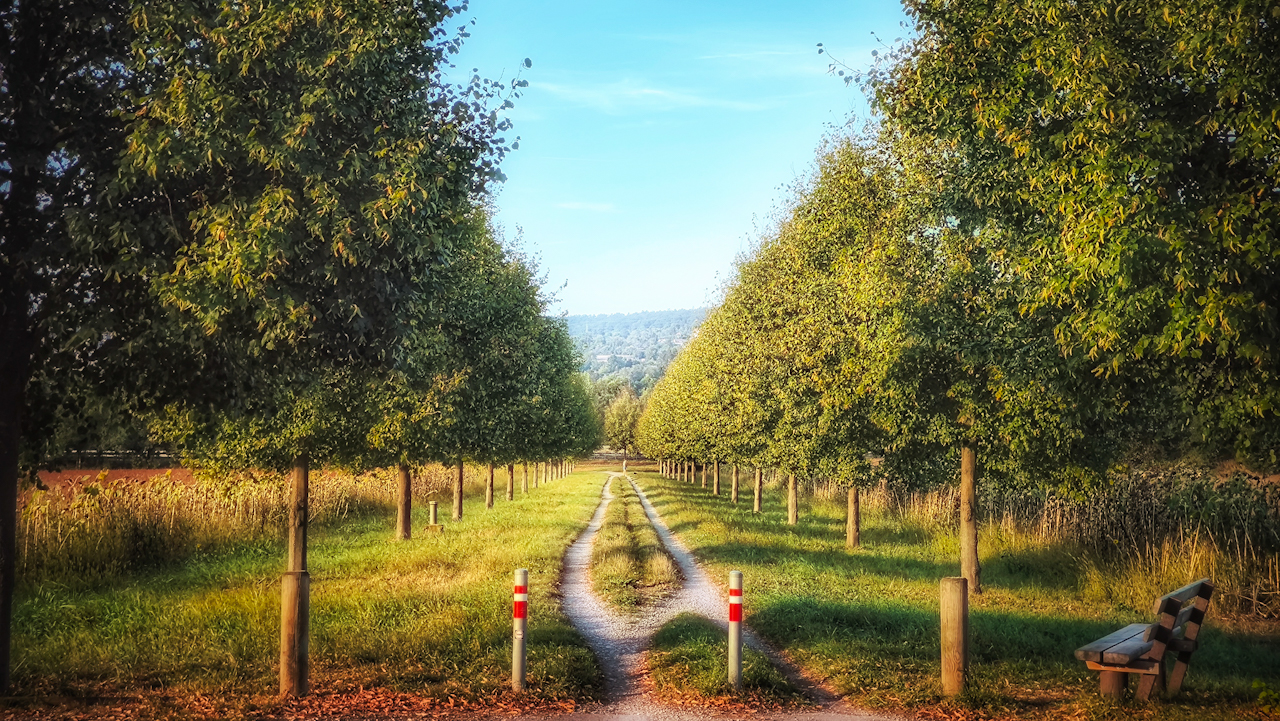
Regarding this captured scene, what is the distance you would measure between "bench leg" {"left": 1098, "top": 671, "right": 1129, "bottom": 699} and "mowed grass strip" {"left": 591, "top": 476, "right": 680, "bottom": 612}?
735 centimetres

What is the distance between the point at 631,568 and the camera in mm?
19422

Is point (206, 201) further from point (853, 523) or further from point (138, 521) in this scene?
point (853, 523)

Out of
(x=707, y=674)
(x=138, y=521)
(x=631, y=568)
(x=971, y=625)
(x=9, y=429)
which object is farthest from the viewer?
(x=138, y=521)

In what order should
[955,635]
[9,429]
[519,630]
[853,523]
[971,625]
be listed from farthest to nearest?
[853,523] < [971,625] < [9,429] < [955,635] < [519,630]

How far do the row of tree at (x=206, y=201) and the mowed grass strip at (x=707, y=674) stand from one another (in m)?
4.70

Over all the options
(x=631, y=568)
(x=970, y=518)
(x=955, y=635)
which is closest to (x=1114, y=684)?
(x=955, y=635)

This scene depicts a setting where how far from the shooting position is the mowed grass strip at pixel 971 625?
956 centimetres

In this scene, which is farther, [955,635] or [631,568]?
[631,568]

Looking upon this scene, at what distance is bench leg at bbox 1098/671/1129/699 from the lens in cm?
919

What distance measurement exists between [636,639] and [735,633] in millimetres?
3443

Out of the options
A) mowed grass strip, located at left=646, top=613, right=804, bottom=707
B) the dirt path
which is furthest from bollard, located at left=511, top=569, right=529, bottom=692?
mowed grass strip, located at left=646, top=613, right=804, bottom=707

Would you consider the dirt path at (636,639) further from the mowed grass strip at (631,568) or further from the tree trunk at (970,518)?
the tree trunk at (970,518)

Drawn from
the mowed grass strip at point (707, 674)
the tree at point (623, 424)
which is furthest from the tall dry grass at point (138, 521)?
the tree at point (623, 424)

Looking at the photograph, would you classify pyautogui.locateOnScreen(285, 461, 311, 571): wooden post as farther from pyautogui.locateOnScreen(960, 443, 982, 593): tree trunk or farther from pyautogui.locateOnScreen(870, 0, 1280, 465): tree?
pyautogui.locateOnScreen(870, 0, 1280, 465): tree
